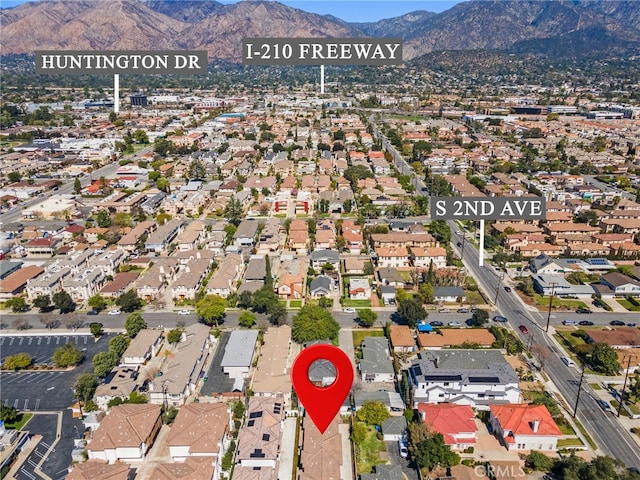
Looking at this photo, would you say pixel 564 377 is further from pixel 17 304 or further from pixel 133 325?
pixel 17 304

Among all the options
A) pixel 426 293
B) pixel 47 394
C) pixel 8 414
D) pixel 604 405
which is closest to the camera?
pixel 8 414

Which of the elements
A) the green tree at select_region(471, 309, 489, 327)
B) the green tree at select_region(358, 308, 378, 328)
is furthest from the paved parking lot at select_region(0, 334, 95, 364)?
the green tree at select_region(471, 309, 489, 327)

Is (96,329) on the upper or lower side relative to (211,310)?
lower

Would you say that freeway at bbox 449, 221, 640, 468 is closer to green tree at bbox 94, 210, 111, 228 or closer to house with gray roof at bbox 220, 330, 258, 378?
house with gray roof at bbox 220, 330, 258, 378

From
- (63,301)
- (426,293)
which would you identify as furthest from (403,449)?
(63,301)

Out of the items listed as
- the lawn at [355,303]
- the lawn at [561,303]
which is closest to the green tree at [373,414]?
the lawn at [355,303]

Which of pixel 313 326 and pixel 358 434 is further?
pixel 313 326
